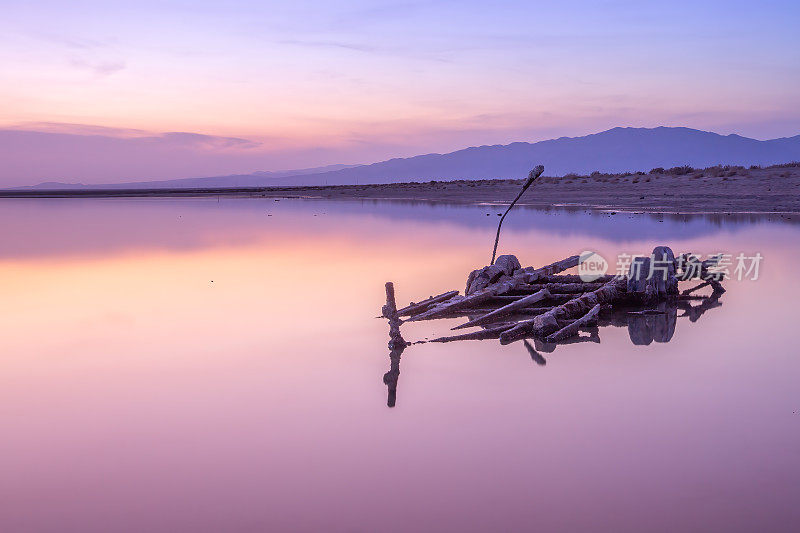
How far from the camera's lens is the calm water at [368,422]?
5.52m

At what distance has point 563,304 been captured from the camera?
1228 centimetres

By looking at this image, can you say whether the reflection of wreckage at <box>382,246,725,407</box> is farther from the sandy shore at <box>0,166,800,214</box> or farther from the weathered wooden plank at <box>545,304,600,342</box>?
the sandy shore at <box>0,166,800,214</box>

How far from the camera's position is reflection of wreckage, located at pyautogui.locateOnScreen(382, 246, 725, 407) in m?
11.1

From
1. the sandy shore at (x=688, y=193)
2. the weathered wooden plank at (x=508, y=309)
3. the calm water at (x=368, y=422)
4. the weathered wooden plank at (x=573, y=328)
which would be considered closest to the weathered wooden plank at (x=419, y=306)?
the calm water at (x=368, y=422)

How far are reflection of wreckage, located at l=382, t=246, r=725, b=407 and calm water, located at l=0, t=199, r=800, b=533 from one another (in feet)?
1.40

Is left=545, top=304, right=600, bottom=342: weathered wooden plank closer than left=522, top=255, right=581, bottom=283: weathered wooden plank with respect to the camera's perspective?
Yes

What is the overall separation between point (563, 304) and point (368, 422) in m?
5.93

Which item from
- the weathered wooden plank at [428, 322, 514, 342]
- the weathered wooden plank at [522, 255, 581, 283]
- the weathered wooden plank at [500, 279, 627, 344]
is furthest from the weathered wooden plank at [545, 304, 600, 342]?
the weathered wooden plank at [522, 255, 581, 283]

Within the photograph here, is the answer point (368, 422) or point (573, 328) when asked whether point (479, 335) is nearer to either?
point (573, 328)

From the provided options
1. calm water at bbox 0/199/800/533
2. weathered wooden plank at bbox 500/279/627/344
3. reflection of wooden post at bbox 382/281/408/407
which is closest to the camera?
calm water at bbox 0/199/800/533

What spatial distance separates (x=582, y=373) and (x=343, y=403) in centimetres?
327

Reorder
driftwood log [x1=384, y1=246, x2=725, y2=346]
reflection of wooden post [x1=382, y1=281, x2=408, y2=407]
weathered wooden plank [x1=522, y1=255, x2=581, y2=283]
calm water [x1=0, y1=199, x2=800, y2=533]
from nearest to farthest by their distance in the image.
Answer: calm water [x1=0, y1=199, x2=800, y2=533]
reflection of wooden post [x1=382, y1=281, x2=408, y2=407]
driftwood log [x1=384, y1=246, x2=725, y2=346]
weathered wooden plank [x1=522, y1=255, x2=581, y2=283]

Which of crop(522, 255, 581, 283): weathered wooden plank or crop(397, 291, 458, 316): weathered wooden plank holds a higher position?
crop(522, 255, 581, 283): weathered wooden plank

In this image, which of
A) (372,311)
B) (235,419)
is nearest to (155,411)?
(235,419)
